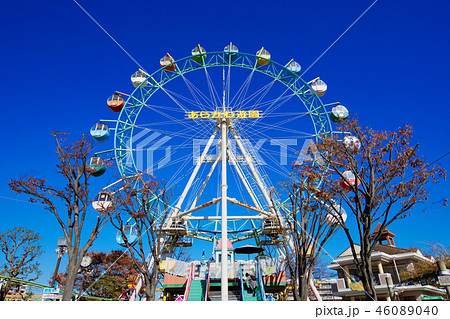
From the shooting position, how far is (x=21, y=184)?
475 inches

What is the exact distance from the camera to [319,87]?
2356 centimetres

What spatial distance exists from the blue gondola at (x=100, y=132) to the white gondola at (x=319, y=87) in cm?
1623

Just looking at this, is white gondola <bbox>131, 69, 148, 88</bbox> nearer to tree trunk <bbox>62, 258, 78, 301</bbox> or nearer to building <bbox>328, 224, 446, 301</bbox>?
tree trunk <bbox>62, 258, 78, 301</bbox>

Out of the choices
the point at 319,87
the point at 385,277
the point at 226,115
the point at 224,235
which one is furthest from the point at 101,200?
the point at 385,277

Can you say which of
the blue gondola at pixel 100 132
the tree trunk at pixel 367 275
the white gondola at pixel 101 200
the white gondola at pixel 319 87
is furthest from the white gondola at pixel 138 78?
the tree trunk at pixel 367 275

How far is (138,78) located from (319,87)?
14.4 meters

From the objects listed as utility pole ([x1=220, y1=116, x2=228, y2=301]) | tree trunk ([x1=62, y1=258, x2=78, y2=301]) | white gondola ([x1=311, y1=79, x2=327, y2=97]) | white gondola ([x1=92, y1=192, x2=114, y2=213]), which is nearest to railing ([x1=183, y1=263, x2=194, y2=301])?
utility pole ([x1=220, y1=116, x2=228, y2=301])

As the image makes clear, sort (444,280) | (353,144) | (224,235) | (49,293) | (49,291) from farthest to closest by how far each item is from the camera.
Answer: (224,235) < (49,291) < (49,293) < (353,144) < (444,280)

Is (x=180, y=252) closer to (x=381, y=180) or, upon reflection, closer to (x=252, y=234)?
(x=252, y=234)

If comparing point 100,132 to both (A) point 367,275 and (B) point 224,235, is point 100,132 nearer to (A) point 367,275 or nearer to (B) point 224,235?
(B) point 224,235

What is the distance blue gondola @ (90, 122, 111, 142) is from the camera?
70.5ft

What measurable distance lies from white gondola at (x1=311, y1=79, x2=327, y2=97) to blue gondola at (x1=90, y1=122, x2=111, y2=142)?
16232 mm

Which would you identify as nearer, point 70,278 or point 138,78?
point 70,278
